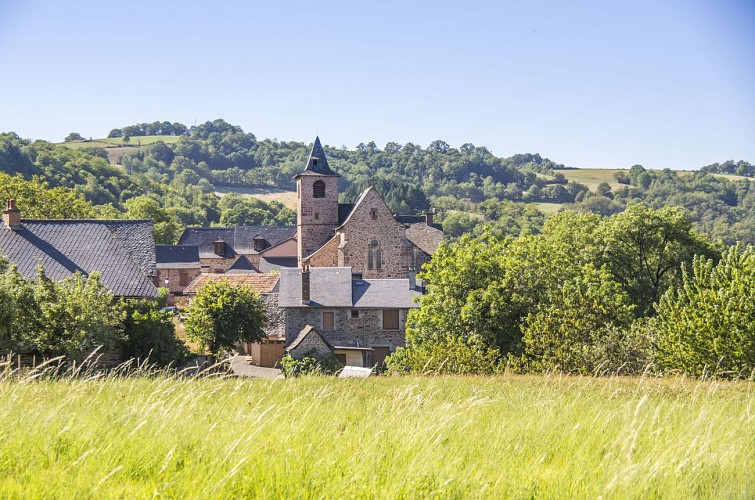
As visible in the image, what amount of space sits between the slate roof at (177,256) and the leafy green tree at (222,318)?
44378 mm

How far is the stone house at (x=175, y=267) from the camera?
77375 mm

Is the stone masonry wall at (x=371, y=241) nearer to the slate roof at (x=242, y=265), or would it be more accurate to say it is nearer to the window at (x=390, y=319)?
the window at (x=390, y=319)

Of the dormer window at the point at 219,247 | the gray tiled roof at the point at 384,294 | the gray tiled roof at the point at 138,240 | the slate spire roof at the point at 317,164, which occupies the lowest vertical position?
the gray tiled roof at the point at 384,294

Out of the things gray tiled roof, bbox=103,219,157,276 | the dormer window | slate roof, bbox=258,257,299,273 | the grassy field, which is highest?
gray tiled roof, bbox=103,219,157,276

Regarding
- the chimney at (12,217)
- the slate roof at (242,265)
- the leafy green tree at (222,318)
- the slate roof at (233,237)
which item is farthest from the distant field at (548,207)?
the chimney at (12,217)

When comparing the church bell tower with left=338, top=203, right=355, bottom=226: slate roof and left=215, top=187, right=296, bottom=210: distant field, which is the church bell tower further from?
left=215, top=187, right=296, bottom=210: distant field

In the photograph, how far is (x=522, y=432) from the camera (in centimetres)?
586

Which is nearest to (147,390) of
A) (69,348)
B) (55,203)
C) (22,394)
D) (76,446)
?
(22,394)

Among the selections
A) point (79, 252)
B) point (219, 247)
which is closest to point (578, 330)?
point (79, 252)

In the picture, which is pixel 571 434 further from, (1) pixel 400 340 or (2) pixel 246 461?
(1) pixel 400 340

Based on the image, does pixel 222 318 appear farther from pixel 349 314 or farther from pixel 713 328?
pixel 713 328

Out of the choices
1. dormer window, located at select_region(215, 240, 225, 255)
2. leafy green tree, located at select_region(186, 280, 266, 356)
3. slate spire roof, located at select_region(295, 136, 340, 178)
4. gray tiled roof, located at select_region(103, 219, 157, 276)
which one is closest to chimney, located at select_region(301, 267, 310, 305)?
leafy green tree, located at select_region(186, 280, 266, 356)

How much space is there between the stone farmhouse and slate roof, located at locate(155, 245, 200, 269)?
46.4 m

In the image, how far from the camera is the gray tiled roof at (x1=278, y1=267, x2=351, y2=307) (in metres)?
39.0
